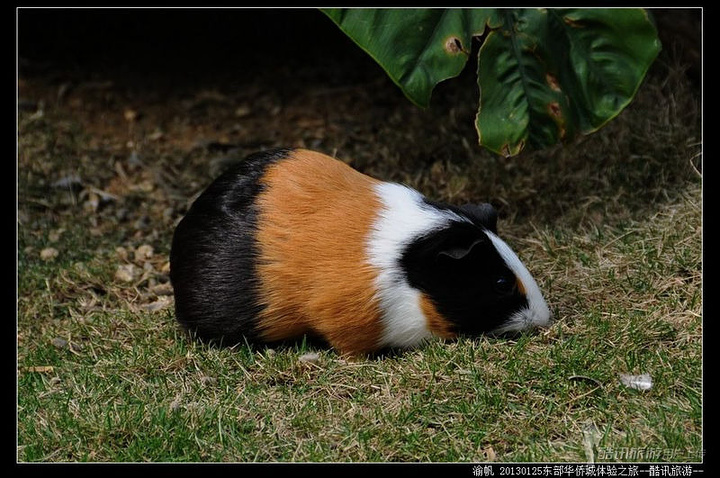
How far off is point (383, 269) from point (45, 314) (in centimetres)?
208

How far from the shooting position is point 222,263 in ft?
13.5

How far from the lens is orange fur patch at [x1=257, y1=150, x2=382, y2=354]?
396 cm

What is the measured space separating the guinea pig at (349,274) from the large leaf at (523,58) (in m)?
0.66

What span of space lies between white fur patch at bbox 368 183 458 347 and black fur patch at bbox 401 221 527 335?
5 centimetres

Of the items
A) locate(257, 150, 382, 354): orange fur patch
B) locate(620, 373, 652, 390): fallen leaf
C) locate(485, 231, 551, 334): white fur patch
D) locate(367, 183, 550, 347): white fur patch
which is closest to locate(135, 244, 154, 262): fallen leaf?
locate(257, 150, 382, 354): orange fur patch

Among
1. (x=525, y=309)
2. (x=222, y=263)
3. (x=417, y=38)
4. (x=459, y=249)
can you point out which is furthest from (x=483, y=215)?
(x=222, y=263)

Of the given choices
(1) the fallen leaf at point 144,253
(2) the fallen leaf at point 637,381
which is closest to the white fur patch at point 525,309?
(2) the fallen leaf at point 637,381

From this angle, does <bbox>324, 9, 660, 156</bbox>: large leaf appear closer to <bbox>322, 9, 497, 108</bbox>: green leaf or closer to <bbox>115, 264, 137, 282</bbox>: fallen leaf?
<bbox>322, 9, 497, 108</bbox>: green leaf

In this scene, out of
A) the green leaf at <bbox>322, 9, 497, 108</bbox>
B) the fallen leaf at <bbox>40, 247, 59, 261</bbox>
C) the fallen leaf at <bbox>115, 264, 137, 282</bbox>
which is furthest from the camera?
the fallen leaf at <bbox>40, 247, 59, 261</bbox>

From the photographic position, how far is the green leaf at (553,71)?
444 cm

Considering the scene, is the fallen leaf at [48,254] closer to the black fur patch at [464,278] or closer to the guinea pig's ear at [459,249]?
the black fur patch at [464,278]

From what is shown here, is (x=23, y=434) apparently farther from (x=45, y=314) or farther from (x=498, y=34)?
(x=498, y=34)

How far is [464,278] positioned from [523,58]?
125cm

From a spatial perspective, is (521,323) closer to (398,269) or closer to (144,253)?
(398,269)
